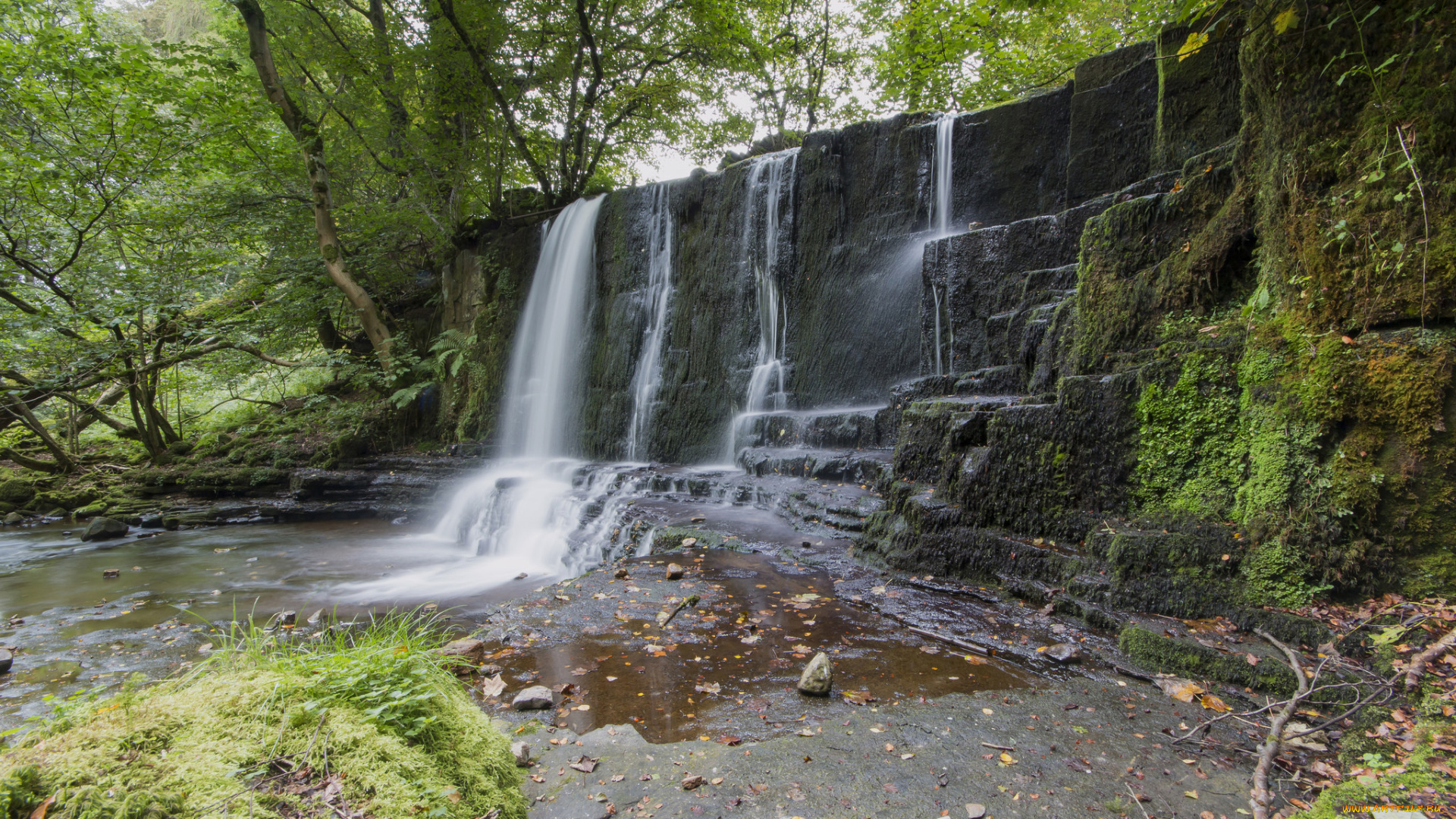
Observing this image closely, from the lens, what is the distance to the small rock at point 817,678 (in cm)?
315

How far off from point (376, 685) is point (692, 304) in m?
11.1

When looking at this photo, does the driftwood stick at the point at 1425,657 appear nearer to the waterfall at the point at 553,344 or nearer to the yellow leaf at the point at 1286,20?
the yellow leaf at the point at 1286,20

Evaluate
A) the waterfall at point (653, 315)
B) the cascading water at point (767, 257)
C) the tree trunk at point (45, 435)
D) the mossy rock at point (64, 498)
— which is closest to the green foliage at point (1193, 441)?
the cascading water at point (767, 257)

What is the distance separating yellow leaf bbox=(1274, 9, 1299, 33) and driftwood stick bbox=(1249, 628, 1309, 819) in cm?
366

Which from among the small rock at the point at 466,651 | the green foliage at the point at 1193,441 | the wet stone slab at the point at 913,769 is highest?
the green foliage at the point at 1193,441

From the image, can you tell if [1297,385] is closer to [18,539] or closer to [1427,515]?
[1427,515]

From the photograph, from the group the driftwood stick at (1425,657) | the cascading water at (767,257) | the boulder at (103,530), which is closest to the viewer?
the driftwood stick at (1425,657)

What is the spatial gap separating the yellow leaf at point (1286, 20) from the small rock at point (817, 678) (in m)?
4.68

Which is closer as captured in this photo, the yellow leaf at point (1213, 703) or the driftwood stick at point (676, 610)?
the yellow leaf at point (1213, 703)

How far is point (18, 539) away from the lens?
955cm

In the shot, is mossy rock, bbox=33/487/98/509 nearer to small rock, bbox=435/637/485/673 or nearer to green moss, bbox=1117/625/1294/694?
small rock, bbox=435/637/485/673

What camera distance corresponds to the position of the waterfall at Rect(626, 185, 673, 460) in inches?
489

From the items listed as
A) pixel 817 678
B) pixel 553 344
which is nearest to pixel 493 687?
pixel 817 678

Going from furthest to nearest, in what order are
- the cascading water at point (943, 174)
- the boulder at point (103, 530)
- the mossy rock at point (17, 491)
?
the mossy rock at point (17, 491)
the cascading water at point (943, 174)
the boulder at point (103, 530)
